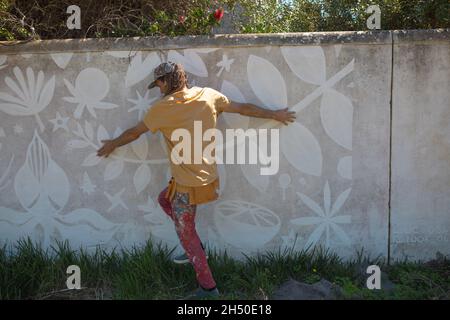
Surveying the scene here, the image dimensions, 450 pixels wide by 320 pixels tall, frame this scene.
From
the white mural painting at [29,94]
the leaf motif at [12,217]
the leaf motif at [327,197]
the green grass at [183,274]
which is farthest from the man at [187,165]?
the leaf motif at [12,217]

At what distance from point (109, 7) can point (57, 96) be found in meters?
1.02

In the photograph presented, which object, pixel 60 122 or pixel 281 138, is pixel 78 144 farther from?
pixel 281 138

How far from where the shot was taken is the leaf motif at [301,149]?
15.0ft

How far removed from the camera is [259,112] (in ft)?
14.3

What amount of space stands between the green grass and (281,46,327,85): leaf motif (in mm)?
1436

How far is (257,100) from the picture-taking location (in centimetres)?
459

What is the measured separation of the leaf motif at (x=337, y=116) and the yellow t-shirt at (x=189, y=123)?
1.05 meters

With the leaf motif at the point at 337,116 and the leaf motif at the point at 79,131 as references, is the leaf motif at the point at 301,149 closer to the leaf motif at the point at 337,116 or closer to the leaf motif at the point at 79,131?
Answer: the leaf motif at the point at 337,116

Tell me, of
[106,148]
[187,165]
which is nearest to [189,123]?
[187,165]

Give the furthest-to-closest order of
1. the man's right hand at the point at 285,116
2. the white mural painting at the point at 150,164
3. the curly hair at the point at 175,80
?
the white mural painting at the point at 150,164 < the man's right hand at the point at 285,116 < the curly hair at the point at 175,80

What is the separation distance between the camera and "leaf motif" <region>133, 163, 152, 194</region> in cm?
471

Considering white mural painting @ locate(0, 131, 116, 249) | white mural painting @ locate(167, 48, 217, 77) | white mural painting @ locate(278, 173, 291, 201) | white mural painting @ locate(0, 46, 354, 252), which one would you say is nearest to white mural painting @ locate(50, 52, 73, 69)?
→ white mural painting @ locate(0, 46, 354, 252)

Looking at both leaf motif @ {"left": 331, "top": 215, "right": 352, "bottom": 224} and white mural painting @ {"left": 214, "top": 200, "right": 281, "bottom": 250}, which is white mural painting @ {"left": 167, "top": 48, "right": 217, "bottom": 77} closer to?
white mural painting @ {"left": 214, "top": 200, "right": 281, "bottom": 250}
